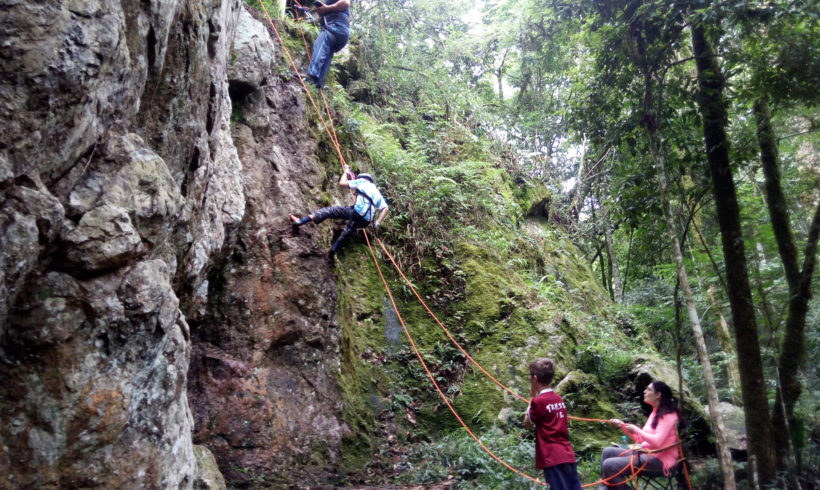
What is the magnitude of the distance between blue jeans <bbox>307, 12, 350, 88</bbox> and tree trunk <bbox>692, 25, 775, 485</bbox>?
17.7 feet

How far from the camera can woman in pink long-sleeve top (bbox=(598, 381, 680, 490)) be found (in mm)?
5219

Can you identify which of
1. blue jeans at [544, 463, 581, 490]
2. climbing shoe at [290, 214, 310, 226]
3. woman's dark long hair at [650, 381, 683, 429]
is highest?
climbing shoe at [290, 214, 310, 226]

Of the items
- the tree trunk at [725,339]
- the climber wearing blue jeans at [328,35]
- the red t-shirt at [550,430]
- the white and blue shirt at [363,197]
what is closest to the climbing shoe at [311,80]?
the climber wearing blue jeans at [328,35]

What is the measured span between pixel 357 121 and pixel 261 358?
204 inches

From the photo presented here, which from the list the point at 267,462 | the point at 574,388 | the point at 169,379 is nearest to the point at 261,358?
the point at 267,462

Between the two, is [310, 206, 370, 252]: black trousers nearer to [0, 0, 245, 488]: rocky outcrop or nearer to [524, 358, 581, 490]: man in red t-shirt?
[0, 0, 245, 488]: rocky outcrop

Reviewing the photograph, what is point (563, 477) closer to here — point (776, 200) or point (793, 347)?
point (793, 347)

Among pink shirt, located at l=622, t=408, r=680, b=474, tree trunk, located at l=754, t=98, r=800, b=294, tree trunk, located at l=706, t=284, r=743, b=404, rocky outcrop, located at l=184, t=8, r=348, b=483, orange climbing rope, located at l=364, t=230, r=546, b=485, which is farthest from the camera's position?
tree trunk, located at l=706, t=284, r=743, b=404

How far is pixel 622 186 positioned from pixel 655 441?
3.57 metres

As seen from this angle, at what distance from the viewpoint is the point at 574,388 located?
336 inches

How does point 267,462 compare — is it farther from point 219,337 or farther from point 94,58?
point 94,58

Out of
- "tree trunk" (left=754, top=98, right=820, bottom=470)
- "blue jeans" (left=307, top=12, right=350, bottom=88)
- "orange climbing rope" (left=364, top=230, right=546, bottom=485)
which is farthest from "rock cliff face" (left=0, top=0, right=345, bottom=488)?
"tree trunk" (left=754, top=98, right=820, bottom=470)

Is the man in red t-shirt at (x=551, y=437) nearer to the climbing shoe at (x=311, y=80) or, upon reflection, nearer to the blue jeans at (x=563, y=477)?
the blue jeans at (x=563, y=477)

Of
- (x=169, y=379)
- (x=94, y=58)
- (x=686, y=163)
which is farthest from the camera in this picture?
(x=686, y=163)
